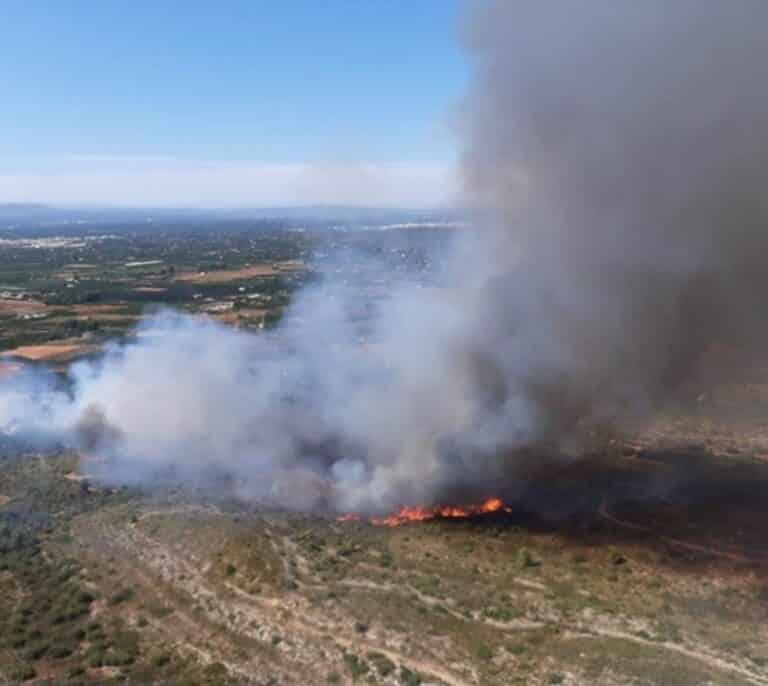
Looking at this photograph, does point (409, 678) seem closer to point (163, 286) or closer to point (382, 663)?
point (382, 663)

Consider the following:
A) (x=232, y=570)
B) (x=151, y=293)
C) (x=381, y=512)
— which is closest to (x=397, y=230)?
(x=151, y=293)

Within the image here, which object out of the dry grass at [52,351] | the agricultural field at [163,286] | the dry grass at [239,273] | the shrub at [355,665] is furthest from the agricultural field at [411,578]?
the dry grass at [239,273]

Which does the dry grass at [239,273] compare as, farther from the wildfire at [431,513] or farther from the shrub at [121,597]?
the shrub at [121,597]

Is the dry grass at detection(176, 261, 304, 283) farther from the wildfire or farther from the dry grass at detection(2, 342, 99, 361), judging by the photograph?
the wildfire

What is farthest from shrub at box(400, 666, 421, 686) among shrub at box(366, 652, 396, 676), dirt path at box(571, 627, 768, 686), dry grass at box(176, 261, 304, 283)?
dry grass at box(176, 261, 304, 283)

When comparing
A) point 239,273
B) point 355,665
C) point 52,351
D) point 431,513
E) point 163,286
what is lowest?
point 431,513

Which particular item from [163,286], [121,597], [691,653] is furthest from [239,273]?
[691,653]

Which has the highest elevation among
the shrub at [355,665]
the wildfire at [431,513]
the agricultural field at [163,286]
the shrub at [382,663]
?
the agricultural field at [163,286]

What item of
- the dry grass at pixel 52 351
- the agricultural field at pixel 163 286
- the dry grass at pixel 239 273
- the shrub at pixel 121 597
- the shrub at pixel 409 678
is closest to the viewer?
the shrub at pixel 409 678
